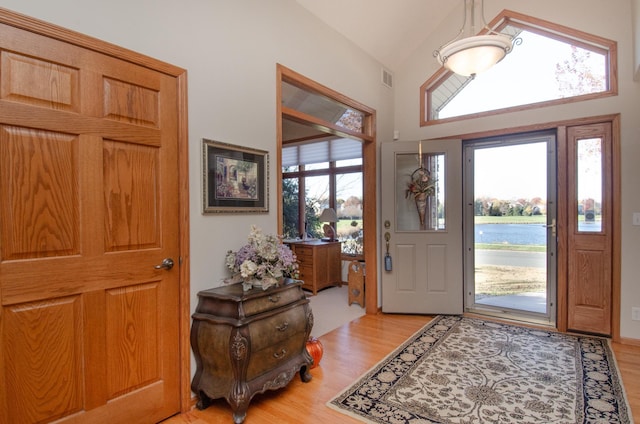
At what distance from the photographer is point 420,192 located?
4270 millimetres

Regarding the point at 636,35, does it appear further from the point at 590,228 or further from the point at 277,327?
the point at 277,327

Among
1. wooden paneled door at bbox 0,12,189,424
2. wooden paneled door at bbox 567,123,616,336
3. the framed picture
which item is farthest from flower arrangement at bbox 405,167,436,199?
wooden paneled door at bbox 0,12,189,424

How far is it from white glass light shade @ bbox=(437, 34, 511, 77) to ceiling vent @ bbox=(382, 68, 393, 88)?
1.96m

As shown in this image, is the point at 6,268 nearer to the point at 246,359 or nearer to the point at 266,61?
the point at 246,359

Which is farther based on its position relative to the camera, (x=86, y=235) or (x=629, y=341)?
(x=629, y=341)

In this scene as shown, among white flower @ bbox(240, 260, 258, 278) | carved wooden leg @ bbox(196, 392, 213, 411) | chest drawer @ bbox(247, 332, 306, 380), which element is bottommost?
carved wooden leg @ bbox(196, 392, 213, 411)

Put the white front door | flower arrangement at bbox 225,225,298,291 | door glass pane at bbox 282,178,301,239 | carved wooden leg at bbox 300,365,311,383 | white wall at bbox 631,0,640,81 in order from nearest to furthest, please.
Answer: flower arrangement at bbox 225,225,298,291, carved wooden leg at bbox 300,365,311,383, white wall at bbox 631,0,640,81, the white front door, door glass pane at bbox 282,178,301,239

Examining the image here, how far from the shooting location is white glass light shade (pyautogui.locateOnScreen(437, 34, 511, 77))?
7.42ft

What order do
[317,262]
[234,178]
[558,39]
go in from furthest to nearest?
[317,262] < [558,39] < [234,178]

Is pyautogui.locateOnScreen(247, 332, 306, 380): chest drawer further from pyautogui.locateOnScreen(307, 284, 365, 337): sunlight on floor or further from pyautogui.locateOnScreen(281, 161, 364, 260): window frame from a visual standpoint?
pyautogui.locateOnScreen(281, 161, 364, 260): window frame

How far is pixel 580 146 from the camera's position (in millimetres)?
3500

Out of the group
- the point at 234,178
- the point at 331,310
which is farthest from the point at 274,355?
the point at 331,310

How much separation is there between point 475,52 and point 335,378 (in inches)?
103

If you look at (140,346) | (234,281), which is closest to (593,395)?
(234,281)
